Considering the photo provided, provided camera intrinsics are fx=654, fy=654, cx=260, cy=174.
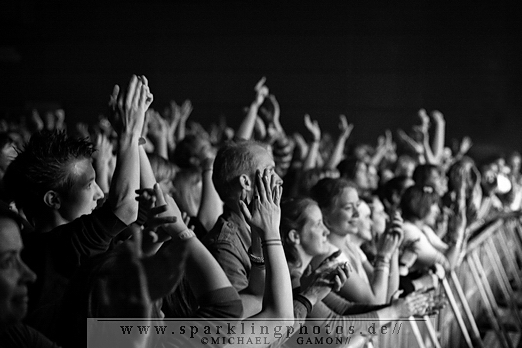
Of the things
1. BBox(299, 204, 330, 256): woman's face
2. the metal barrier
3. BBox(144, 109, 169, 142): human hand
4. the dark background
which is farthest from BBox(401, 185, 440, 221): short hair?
the dark background

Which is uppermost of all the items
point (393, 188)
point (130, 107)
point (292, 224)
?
point (393, 188)

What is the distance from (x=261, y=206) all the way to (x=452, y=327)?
2.34 metres

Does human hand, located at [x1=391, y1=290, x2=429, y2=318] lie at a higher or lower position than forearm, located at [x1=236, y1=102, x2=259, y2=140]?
lower

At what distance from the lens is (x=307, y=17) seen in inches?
483

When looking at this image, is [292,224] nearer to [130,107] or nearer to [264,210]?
[264,210]

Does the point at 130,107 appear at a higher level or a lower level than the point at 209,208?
higher

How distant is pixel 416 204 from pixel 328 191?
994 mm

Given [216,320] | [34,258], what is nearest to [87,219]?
[34,258]

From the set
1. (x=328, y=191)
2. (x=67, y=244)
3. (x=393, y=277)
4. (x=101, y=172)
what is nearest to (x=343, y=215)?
(x=328, y=191)

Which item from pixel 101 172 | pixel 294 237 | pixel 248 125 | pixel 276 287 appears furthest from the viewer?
pixel 248 125

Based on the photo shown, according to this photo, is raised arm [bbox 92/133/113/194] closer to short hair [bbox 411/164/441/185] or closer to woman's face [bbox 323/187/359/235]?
woman's face [bbox 323/187/359/235]

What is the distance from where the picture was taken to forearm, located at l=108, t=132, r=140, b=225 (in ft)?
5.52

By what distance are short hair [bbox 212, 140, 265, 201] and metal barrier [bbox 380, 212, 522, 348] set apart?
0.72m

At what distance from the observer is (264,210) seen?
1.69 meters
